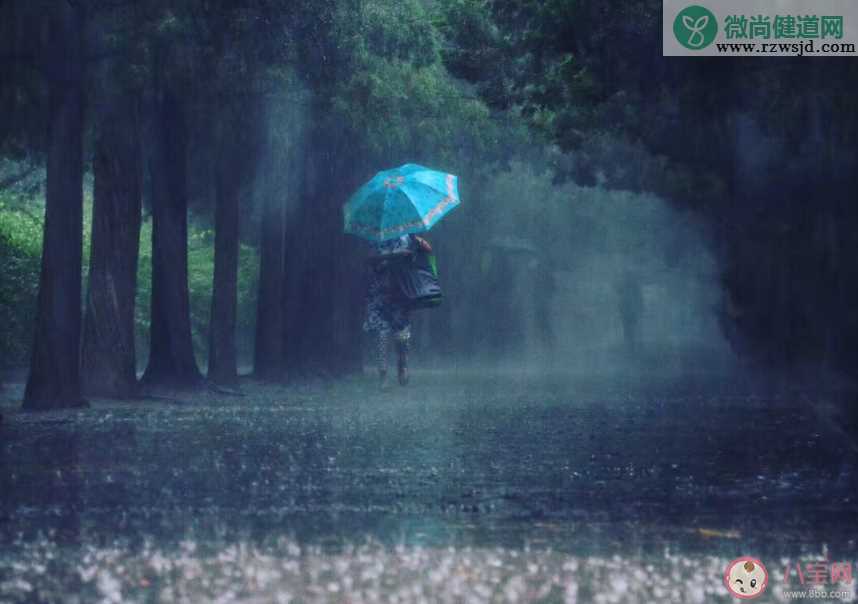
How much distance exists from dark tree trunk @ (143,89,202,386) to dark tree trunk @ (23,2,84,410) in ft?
11.4

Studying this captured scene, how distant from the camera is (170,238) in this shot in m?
20.2

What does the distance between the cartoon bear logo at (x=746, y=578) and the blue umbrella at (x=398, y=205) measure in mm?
12827

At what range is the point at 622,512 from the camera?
7957 millimetres

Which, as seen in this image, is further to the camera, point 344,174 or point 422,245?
point 344,174

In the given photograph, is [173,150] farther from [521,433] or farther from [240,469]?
[240,469]

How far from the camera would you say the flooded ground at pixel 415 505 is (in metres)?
5.96

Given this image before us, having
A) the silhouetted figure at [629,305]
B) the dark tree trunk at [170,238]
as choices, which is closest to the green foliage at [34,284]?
the dark tree trunk at [170,238]

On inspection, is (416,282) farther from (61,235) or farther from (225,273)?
(225,273)

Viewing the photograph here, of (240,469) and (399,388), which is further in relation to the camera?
(399,388)

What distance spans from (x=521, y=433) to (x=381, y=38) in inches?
461

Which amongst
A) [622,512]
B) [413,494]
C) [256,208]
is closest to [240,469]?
[413,494]

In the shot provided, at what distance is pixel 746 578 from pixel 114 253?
43.3 ft

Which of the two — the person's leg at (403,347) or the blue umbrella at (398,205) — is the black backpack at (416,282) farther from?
the blue umbrella at (398,205)

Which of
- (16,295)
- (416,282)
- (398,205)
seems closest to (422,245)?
(416,282)
